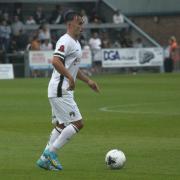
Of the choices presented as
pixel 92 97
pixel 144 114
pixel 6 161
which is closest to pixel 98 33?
pixel 92 97

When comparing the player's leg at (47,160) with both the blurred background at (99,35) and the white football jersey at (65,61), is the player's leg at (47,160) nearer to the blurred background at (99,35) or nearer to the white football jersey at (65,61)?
the white football jersey at (65,61)

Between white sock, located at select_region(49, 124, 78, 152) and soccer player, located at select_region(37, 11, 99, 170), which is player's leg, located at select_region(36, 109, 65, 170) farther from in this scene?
white sock, located at select_region(49, 124, 78, 152)

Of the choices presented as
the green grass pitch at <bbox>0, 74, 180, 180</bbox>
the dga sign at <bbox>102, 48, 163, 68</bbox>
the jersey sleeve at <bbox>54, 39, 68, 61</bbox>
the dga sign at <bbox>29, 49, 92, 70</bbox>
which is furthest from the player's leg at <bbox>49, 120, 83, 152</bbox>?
the dga sign at <bbox>102, 48, 163, 68</bbox>

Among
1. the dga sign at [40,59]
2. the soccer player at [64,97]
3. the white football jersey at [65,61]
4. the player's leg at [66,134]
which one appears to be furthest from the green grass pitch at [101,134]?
the dga sign at [40,59]

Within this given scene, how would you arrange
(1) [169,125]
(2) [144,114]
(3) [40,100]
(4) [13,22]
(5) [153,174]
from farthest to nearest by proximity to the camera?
1. (4) [13,22]
2. (3) [40,100]
3. (2) [144,114]
4. (1) [169,125]
5. (5) [153,174]

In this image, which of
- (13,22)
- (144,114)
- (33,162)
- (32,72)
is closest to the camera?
(33,162)

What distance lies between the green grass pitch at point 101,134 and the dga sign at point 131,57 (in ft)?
42.0

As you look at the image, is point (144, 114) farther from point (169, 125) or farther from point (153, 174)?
point (153, 174)

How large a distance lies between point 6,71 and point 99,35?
9792mm

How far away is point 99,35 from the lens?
50906mm

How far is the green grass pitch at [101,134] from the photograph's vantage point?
11875 millimetres

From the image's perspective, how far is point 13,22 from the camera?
4766cm

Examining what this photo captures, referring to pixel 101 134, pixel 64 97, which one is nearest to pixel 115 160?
pixel 64 97

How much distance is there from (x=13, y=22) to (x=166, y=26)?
13.5m
